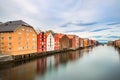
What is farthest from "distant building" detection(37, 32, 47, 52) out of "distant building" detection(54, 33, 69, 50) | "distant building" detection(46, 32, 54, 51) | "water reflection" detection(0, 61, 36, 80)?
"water reflection" detection(0, 61, 36, 80)

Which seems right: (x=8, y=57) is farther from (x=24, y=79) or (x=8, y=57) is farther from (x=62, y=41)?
(x=62, y=41)

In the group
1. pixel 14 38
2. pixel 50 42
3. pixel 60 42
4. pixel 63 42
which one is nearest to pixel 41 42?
pixel 50 42

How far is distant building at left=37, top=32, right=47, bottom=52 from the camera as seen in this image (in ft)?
174

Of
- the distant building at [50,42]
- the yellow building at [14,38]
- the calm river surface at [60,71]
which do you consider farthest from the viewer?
the distant building at [50,42]

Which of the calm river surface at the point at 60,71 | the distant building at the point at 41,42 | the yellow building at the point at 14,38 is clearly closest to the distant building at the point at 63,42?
the distant building at the point at 41,42

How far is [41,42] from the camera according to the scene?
54.3 meters

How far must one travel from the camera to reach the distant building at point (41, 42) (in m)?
53.0

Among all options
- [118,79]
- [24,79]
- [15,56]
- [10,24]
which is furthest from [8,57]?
[118,79]

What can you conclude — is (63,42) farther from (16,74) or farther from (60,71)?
(16,74)

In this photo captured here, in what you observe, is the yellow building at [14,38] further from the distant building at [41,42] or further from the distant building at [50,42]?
the distant building at [50,42]

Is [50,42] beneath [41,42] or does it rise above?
beneath

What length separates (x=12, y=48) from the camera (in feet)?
126

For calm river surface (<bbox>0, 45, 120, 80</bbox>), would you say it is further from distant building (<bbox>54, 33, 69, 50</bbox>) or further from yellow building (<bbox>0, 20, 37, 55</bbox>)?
distant building (<bbox>54, 33, 69, 50</bbox>)

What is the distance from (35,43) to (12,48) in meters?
12.7
